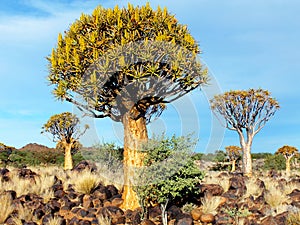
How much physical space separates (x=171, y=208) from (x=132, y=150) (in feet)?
5.74

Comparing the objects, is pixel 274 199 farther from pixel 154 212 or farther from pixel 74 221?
pixel 74 221

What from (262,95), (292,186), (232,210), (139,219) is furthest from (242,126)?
(139,219)

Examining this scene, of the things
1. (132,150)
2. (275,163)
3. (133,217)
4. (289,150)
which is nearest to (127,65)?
(132,150)

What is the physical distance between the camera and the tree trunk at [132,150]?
30.0 feet

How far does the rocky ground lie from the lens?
28.3ft

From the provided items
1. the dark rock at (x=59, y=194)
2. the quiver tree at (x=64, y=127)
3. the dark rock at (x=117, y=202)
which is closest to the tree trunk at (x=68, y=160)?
the quiver tree at (x=64, y=127)

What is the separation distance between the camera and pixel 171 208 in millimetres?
9008

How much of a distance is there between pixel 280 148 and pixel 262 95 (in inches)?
417

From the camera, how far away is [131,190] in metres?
9.35

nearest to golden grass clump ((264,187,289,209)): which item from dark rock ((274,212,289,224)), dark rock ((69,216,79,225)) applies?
dark rock ((274,212,289,224))

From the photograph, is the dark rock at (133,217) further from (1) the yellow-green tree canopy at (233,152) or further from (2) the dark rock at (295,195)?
(1) the yellow-green tree canopy at (233,152)

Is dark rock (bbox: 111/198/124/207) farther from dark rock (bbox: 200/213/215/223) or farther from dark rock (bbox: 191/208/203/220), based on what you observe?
dark rock (bbox: 200/213/215/223)

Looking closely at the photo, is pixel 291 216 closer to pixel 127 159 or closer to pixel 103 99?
pixel 127 159

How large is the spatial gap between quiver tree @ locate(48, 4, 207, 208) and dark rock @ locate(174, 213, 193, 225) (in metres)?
1.25
